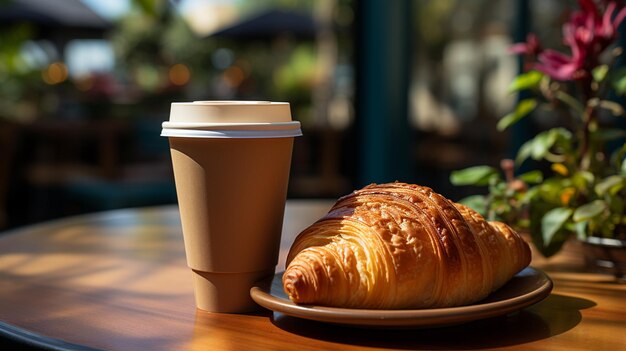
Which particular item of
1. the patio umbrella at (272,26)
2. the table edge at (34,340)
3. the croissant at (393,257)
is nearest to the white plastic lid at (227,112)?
the croissant at (393,257)

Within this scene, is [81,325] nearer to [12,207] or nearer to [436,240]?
[436,240]

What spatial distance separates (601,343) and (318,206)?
49.8 inches

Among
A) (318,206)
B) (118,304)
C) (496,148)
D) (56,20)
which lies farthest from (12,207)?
(118,304)

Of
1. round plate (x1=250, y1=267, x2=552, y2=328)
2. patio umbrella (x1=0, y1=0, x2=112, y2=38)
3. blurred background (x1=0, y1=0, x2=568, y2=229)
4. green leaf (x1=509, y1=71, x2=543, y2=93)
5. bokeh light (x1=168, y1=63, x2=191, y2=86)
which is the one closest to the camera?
round plate (x1=250, y1=267, x2=552, y2=328)

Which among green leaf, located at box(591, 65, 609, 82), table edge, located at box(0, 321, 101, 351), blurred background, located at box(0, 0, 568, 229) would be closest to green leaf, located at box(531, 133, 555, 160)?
green leaf, located at box(591, 65, 609, 82)

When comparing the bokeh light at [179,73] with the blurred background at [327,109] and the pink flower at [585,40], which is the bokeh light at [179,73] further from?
the pink flower at [585,40]

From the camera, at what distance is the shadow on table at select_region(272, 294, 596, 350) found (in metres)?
0.74

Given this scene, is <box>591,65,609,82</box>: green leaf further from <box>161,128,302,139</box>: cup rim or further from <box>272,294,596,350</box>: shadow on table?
<box>161,128,302,139</box>: cup rim

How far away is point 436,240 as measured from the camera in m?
0.76

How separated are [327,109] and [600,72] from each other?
25.8ft

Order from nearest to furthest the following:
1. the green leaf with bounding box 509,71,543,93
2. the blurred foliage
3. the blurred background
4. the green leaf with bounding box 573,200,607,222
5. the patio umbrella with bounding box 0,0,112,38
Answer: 1. the green leaf with bounding box 573,200,607,222
2. the green leaf with bounding box 509,71,543,93
3. the blurred background
4. the blurred foliage
5. the patio umbrella with bounding box 0,0,112,38

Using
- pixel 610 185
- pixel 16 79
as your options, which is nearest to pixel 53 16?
pixel 16 79

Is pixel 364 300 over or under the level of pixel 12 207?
over

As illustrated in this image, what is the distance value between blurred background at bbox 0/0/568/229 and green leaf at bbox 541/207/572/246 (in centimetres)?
135
